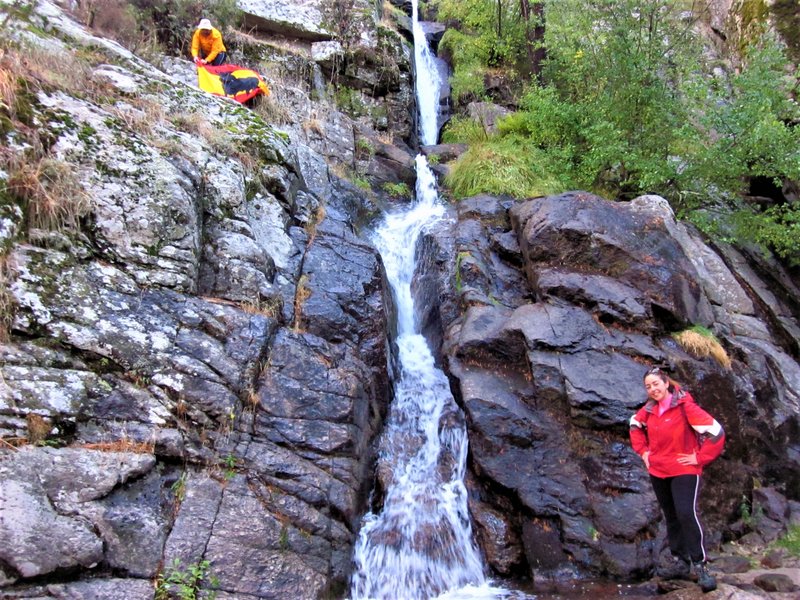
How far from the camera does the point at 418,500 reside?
643 centimetres

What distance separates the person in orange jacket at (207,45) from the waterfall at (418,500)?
231 inches

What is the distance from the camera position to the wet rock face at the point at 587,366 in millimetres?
6078

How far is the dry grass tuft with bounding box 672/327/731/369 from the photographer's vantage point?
7453 millimetres

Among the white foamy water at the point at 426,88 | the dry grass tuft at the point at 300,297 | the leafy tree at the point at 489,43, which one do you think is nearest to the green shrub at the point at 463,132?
the white foamy water at the point at 426,88

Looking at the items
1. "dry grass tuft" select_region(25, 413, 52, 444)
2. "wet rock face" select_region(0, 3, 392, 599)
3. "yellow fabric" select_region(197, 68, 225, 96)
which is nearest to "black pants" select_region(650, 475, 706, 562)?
"wet rock face" select_region(0, 3, 392, 599)

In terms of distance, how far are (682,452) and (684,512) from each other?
55cm

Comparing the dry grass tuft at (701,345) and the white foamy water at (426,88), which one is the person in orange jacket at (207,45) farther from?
the dry grass tuft at (701,345)

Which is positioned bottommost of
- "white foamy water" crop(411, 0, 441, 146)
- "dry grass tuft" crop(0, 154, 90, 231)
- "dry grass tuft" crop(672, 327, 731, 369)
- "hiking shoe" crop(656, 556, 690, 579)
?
"hiking shoe" crop(656, 556, 690, 579)

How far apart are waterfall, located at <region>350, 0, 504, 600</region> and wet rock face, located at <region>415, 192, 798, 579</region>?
339 mm

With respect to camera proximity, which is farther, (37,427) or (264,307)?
(264,307)

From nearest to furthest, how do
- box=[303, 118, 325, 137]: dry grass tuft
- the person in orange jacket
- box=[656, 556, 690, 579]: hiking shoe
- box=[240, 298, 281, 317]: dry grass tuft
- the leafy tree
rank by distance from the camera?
box=[656, 556, 690, 579]: hiking shoe < box=[240, 298, 281, 317]: dry grass tuft < the person in orange jacket < box=[303, 118, 325, 137]: dry grass tuft < the leafy tree

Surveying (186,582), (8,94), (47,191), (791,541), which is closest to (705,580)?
(791,541)

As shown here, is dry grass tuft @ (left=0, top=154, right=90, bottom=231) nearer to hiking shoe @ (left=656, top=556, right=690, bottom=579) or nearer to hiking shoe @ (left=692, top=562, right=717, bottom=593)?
hiking shoe @ (left=692, top=562, right=717, bottom=593)

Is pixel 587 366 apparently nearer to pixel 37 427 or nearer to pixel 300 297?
Answer: pixel 300 297
